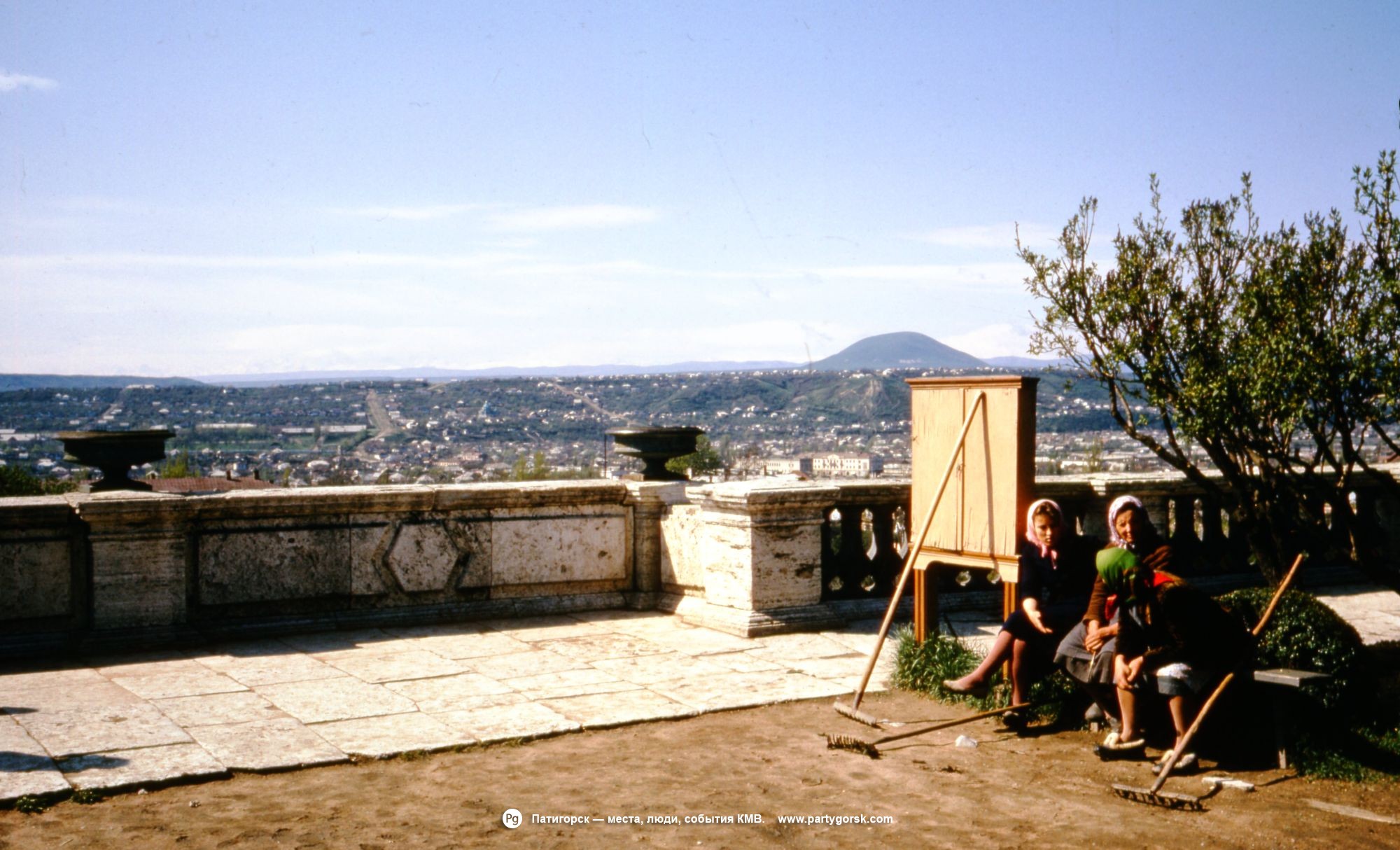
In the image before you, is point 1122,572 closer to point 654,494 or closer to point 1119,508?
point 1119,508

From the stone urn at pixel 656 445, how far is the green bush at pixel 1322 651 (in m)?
4.72

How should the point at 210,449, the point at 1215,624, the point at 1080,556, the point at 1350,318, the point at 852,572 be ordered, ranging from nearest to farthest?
the point at 1215,624 < the point at 1080,556 < the point at 1350,318 < the point at 852,572 < the point at 210,449

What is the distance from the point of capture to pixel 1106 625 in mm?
5281

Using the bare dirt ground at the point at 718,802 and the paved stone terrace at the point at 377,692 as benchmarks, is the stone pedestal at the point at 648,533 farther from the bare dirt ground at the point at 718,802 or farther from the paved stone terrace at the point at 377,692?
the bare dirt ground at the point at 718,802

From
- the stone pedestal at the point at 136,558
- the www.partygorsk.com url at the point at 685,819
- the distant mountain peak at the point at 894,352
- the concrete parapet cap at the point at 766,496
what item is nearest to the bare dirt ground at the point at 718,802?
the www.partygorsk.com url at the point at 685,819

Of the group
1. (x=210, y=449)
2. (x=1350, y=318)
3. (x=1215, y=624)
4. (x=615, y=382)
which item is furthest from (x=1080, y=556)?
(x=615, y=382)

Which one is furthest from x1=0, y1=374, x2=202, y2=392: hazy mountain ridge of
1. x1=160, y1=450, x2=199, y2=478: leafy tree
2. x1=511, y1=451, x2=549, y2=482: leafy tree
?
x1=511, y1=451, x2=549, y2=482: leafy tree

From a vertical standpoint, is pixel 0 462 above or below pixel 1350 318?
below

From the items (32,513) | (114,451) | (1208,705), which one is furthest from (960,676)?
(32,513)

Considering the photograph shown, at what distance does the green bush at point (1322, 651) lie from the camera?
507 cm

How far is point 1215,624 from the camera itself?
5027mm

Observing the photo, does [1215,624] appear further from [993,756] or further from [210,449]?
[210,449]

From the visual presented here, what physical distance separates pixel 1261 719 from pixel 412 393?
173 feet

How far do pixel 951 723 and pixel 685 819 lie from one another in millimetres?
1542
